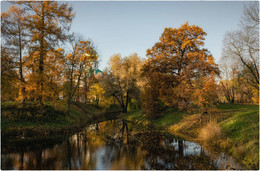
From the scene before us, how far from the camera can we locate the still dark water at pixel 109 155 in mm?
9961

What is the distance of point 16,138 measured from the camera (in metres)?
14.9

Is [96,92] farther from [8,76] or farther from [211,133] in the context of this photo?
[211,133]

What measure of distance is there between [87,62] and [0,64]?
12.0 m

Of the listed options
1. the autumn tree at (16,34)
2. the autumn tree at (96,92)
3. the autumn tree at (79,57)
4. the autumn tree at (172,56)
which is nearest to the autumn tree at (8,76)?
the autumn tree at (16,34)

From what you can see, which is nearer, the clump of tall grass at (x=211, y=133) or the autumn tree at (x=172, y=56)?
the clump of tall grass at (x=211, y=133)

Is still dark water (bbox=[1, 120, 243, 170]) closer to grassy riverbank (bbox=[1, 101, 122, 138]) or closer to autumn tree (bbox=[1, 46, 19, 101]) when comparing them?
grassy riverbank (bbox=[1, 101, 122, 138])

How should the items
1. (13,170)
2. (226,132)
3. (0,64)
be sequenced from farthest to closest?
(0,64) → (226,132) → (13,170)

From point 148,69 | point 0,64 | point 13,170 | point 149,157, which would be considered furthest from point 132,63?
point 13,170

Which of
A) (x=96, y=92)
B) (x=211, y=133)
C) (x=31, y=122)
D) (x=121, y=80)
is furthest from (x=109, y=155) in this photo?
(x=96, y=92)

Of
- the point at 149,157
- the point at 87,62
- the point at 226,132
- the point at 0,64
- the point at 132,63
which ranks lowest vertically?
the point at 149,157

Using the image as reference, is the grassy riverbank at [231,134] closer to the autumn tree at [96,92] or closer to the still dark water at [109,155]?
the still dark water at [109,155]

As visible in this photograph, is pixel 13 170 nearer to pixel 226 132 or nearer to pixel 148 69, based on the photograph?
pixel 226 132

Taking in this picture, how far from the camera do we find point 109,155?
1195 centimetres

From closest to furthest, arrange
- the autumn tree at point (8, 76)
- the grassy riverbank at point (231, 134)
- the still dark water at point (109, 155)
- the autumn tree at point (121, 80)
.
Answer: the still dark water at point (109, 155) < the grassy riverbank at point (231, 134) < the autumn tree at point (8, 76) < the autumn tree at point (121, 80)
